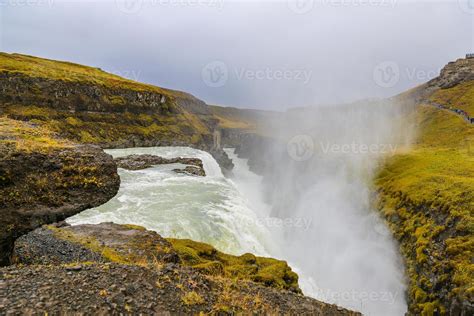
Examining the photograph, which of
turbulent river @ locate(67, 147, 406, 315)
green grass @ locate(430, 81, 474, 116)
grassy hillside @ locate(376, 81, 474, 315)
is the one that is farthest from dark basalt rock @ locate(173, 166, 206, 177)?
green grass @ locate(430, 81, 474, 116)

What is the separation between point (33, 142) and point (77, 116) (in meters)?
76.6

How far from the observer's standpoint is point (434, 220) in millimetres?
26328

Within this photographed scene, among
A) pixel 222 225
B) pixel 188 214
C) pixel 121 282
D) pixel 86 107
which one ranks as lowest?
pixel 222 225

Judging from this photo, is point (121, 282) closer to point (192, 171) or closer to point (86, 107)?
point (192, 171)

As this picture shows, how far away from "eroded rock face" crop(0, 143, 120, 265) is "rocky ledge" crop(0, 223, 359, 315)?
154cm

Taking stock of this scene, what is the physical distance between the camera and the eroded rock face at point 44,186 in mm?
9172

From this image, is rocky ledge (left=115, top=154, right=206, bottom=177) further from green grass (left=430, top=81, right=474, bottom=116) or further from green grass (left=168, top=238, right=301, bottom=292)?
green grass (left=430, top=81, right=474, bottom=116)

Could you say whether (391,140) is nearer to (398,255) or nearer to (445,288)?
(398,255)

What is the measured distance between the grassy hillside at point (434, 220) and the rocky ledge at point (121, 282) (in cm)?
1257

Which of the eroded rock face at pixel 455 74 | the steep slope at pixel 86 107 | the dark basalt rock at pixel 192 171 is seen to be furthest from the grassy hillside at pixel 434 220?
the eroded rock face at pixel 455 74

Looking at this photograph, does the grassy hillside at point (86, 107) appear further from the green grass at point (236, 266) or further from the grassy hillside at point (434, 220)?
the grassy hillside at point (434, 220)

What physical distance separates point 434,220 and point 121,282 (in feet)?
91.1

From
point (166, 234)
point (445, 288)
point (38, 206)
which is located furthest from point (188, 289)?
point (445, 288)

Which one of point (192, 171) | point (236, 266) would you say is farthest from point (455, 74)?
point (236, 266)
